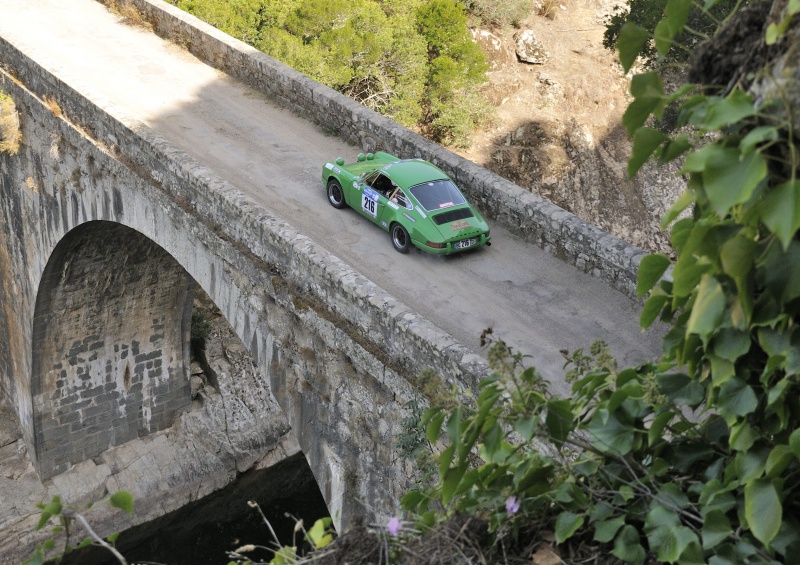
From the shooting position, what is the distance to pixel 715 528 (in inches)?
138

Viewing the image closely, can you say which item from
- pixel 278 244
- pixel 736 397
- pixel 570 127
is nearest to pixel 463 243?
pixel 278 244

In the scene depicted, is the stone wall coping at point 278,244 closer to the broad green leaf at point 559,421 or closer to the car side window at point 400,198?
the car side window at point 400,198

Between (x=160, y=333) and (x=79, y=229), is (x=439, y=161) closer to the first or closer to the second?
(x=79, y=229)

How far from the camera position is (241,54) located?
16062 millimetres

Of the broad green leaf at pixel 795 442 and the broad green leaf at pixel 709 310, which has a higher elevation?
the broad green leaf at pixel 709 310

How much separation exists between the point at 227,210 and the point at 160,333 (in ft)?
35.4

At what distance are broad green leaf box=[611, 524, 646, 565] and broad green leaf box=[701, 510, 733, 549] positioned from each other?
0.29m

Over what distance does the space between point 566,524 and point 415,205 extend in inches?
281

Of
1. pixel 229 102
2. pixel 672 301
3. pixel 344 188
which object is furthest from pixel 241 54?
pixel 672 301

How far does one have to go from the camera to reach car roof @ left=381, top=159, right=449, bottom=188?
35.8ft

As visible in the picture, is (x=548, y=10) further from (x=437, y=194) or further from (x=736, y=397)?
(x=736, y=397)

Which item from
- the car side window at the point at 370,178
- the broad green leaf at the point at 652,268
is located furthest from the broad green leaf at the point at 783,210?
the car side window at the point at 370,178

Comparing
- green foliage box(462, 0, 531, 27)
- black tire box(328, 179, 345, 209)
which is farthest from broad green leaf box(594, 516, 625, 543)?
green foliage box(462, 0, 531, 27)

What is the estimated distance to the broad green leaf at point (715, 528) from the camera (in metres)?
3.48
